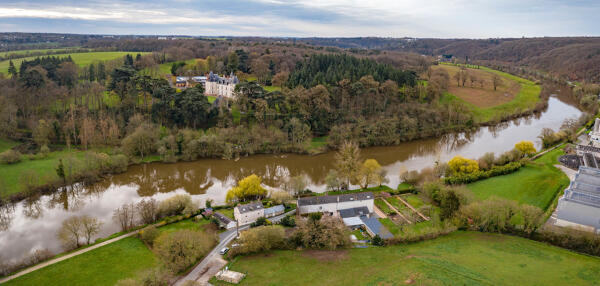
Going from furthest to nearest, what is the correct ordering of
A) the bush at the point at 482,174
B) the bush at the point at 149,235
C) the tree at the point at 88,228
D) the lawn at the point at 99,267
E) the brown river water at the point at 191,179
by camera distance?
the bush at the point at 482,174, the brown river water at the point at 191,179, the bush at the point at 149,235, the tree at the point at 88,228, the lawn at the point at 99,267

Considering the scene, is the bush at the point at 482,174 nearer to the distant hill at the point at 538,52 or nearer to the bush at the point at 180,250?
the bush at the point at 180,250

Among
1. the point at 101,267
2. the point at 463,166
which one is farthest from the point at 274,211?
the point at 463,166

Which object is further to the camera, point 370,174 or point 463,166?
point 463,166

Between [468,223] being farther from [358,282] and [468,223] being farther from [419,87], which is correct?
[419,87]

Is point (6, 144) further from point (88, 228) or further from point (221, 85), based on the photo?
point (221, 85)

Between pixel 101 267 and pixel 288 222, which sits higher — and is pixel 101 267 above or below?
below

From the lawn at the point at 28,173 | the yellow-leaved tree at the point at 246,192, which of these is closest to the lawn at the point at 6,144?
the lawn at the point at 28,173
